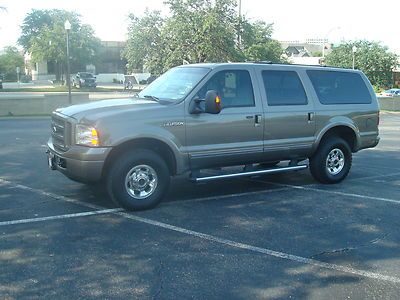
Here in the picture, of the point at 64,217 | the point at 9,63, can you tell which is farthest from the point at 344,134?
the point at 9,63

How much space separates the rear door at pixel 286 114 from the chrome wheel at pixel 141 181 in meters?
1.87

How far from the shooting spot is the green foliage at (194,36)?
84.4 ft

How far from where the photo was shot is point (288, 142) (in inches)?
297

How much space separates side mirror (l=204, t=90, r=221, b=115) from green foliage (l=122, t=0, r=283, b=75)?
765 inches

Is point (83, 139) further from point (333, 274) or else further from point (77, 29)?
point (77, 29)

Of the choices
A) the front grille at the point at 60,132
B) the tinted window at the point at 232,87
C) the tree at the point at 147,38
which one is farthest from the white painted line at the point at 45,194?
the tree at the point at 147,38

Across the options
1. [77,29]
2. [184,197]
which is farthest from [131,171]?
[77,29]

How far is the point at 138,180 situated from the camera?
6.35 meters

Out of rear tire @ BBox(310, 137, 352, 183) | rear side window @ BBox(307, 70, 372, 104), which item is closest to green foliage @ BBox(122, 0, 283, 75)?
rear side window @ BBox(307, 70, 372, 104)

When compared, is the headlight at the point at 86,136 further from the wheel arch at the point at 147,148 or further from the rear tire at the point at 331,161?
the rear tire at the point at 331,161

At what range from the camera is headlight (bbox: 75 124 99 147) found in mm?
5961

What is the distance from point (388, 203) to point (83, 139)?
4.42 meters

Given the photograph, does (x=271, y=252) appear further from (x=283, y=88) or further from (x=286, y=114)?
(x=283, y=88)

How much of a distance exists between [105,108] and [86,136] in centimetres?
49
